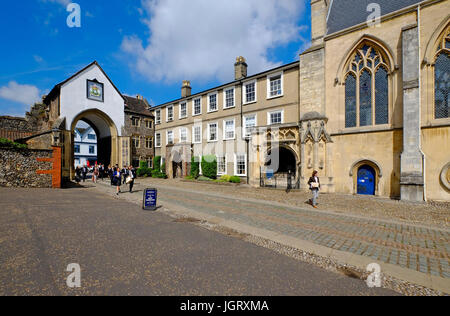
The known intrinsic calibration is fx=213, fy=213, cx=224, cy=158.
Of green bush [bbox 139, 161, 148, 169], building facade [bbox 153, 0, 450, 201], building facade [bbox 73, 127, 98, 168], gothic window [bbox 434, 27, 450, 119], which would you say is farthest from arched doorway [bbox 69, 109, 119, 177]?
gothic window [bbox 434, 27, 450, 119]

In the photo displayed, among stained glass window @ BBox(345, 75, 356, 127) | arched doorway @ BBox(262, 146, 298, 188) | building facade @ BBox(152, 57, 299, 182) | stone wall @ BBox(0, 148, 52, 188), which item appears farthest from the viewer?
building facade @ BBox(152, 57, 299, 182)

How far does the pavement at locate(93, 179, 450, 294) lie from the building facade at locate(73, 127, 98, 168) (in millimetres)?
53538

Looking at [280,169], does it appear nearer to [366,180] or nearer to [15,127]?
[366,180]

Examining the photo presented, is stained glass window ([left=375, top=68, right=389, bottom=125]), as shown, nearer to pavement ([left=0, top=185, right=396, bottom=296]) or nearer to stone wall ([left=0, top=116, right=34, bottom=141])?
pavement ([left=0, top=185, right=396, bottom=296])

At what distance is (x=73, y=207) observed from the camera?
925 centimetres

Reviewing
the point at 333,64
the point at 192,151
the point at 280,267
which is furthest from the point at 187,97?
the point at 280,267

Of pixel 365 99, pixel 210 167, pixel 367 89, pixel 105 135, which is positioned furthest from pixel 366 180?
pixel 105 135

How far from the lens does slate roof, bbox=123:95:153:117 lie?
32.4 metres

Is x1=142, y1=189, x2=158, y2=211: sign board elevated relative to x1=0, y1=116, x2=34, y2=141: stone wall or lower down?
lower down

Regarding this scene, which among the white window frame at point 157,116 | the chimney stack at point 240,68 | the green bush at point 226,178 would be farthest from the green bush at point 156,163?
the chimney stack at point 240,68

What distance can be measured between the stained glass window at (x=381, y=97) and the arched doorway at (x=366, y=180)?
3379 mm
